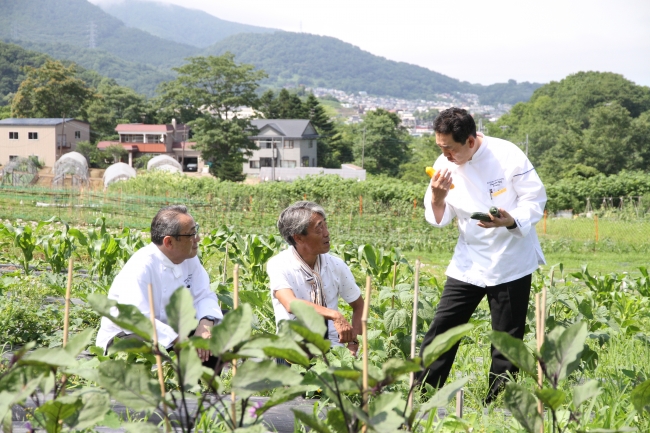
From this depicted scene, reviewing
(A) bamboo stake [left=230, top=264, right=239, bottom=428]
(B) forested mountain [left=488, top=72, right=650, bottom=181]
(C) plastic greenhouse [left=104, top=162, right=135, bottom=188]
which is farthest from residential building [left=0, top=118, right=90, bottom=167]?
(A) bamboo stake [left=230, top=264, right=239, bottom=428]

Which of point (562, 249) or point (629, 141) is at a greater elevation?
point (629, 141)

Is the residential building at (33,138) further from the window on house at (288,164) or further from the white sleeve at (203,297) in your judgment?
the white sleeve at (203,297)

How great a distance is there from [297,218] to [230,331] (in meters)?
2.06

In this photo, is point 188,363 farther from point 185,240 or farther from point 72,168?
point 72,168

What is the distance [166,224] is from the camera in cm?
336

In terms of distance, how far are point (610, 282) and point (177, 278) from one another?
3.31 m

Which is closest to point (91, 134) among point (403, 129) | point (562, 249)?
point (403, 129)

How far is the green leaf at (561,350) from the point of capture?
1385 mm

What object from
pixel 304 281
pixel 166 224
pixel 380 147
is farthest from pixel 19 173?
pixel 304 281

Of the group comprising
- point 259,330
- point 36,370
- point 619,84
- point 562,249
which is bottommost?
point 562,249

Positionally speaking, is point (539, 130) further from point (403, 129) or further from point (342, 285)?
point (342, 285)

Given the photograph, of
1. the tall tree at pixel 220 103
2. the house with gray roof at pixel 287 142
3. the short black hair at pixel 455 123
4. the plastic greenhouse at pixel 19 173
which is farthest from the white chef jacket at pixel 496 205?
the house with gray roof at pixel 287 142

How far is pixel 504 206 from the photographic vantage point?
3.11 meters

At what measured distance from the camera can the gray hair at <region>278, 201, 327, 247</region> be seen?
331 centimetres
